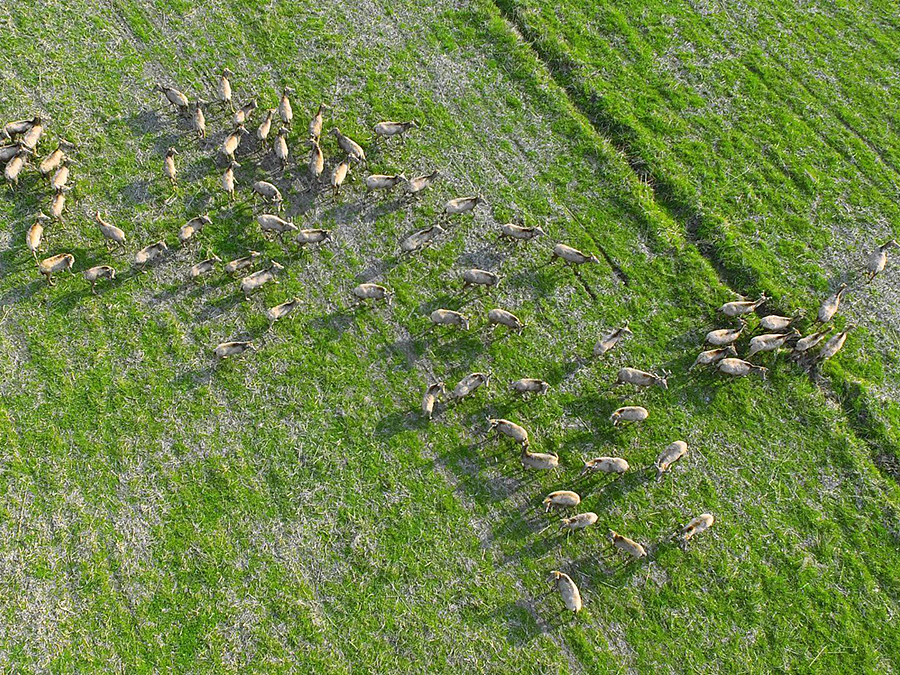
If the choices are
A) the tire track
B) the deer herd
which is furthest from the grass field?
the deer herd

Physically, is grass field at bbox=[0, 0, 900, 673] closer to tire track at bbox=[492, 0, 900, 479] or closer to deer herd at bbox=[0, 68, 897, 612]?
tire track at bbox=[492, 0, 900, 479]

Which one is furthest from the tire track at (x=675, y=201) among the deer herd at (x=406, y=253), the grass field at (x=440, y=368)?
the deer herd at (x=406, y=253)

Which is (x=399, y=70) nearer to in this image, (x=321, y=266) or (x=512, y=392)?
(x=321, y=266)

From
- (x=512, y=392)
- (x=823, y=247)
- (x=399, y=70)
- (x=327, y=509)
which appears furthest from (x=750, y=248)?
(x=327, y=509)

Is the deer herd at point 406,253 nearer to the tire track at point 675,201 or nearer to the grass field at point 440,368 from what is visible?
the grass field at point 440,368

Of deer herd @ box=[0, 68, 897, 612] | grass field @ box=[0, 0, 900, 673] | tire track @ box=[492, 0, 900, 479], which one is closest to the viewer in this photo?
grass field @ box=[0, 0, 900, 673]

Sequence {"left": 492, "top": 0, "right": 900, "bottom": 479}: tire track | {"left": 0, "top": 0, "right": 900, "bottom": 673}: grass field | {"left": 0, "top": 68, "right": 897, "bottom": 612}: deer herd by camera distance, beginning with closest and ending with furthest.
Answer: {"left": 0, "top": 0, "right": 900, "bottom": 673}: grass field → {"left": 0, "top": 68, "right": 897, "bottom": 612}: deer herd → {"left": 492, "top": 0, "right": 900, "bottom": 479}: tire track
